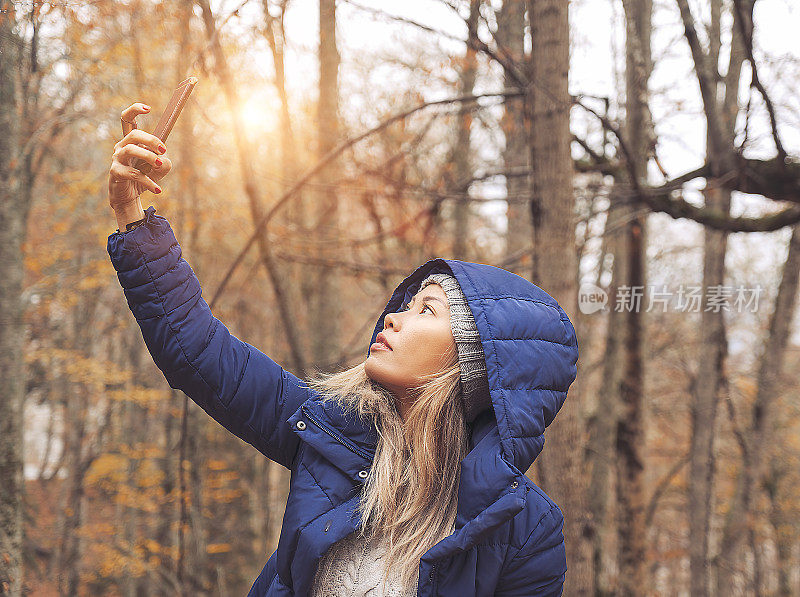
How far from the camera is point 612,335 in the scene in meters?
6.38

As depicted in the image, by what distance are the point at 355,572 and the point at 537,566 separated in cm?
43

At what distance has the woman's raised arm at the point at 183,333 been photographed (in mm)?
1402

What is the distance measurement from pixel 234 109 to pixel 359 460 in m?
1.87

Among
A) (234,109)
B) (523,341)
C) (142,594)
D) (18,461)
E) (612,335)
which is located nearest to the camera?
(523,341)

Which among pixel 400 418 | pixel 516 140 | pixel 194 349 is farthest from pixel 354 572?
pixel 516 140

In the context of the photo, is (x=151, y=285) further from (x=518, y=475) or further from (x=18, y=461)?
(x=18, y=461)

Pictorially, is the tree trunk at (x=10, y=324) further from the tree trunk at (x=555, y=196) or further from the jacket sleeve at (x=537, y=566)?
the jacket sleeve at (x=537, y=566)

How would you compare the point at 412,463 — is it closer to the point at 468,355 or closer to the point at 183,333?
the point at 468,355

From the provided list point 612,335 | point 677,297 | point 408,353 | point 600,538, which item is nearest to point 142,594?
point 600,538

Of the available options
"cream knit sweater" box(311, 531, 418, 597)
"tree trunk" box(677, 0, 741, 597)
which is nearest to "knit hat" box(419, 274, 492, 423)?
"cream knit sweater" box(311, 531, 418, 597)

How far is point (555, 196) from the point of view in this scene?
2582 millimetres

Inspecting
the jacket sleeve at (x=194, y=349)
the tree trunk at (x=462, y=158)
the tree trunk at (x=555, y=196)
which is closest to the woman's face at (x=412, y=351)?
the jacket sleeve at (x=194, y=349)

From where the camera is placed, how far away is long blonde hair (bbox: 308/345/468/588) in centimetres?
154

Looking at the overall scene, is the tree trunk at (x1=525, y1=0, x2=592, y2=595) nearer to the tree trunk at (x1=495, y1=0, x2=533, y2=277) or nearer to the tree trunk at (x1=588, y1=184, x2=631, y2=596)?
the tree trunk at (x1=495, y1=0, x2=533, y2=277)
